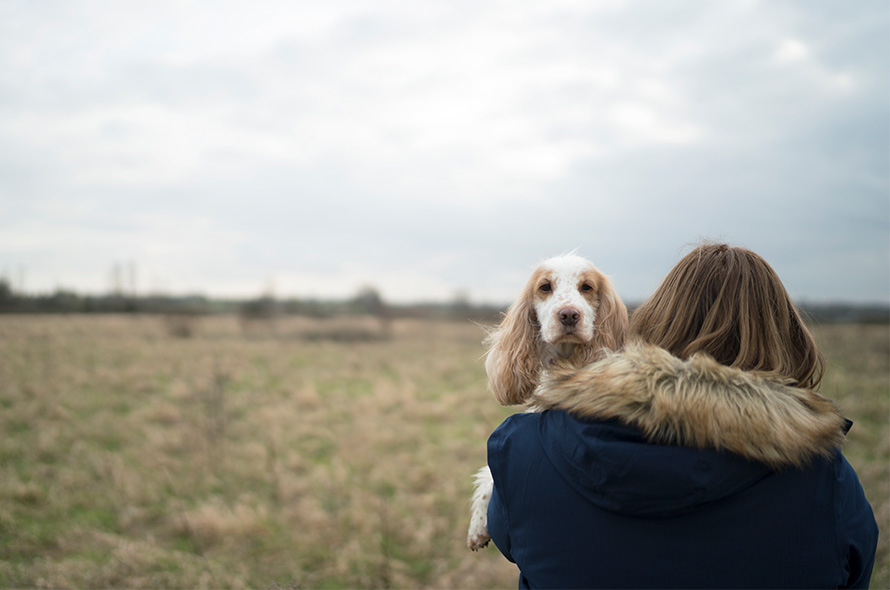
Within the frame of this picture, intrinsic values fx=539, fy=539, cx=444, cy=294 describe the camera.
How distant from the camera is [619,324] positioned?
2.50 m

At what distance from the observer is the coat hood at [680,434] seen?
1.23 metres

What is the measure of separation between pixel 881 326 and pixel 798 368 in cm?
2636

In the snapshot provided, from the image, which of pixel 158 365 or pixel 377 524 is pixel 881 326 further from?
pixel 158 365

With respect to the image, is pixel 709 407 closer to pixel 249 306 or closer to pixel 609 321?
pixel 609 321

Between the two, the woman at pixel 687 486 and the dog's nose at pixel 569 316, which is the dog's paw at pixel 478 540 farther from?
the dog's nose at pixel 569 316

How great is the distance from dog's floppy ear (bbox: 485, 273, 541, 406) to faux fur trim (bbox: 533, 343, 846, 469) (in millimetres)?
968

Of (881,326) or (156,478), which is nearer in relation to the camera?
(156,478)

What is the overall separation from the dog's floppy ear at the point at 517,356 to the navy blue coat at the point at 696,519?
3.44 feet

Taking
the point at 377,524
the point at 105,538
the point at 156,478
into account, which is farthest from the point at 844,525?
the point at 156,478

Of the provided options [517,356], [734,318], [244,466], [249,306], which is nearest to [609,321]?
[517,356]

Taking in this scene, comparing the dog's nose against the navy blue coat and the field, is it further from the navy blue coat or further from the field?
the field

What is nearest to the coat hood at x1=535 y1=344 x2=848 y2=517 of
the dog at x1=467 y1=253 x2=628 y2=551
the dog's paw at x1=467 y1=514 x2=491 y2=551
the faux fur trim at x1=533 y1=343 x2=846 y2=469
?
the faux fur trim at x1=533 y1=343 x2=846 y2=469

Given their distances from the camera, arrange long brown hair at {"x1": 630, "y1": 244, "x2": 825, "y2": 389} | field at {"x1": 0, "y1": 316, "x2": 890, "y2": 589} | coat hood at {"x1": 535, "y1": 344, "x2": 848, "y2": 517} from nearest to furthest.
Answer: coat hood at {"x1": 535, "y1": 344, "x2": 848, "y2": 517}
long brown hair at {"x1": 630, "y1": 244, "x2": 825, "y2": 389}
field at {"x1": 0, "y1": 316, "x2": 890, "y2": 589}

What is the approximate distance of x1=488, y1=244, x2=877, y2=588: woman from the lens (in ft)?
4.08
